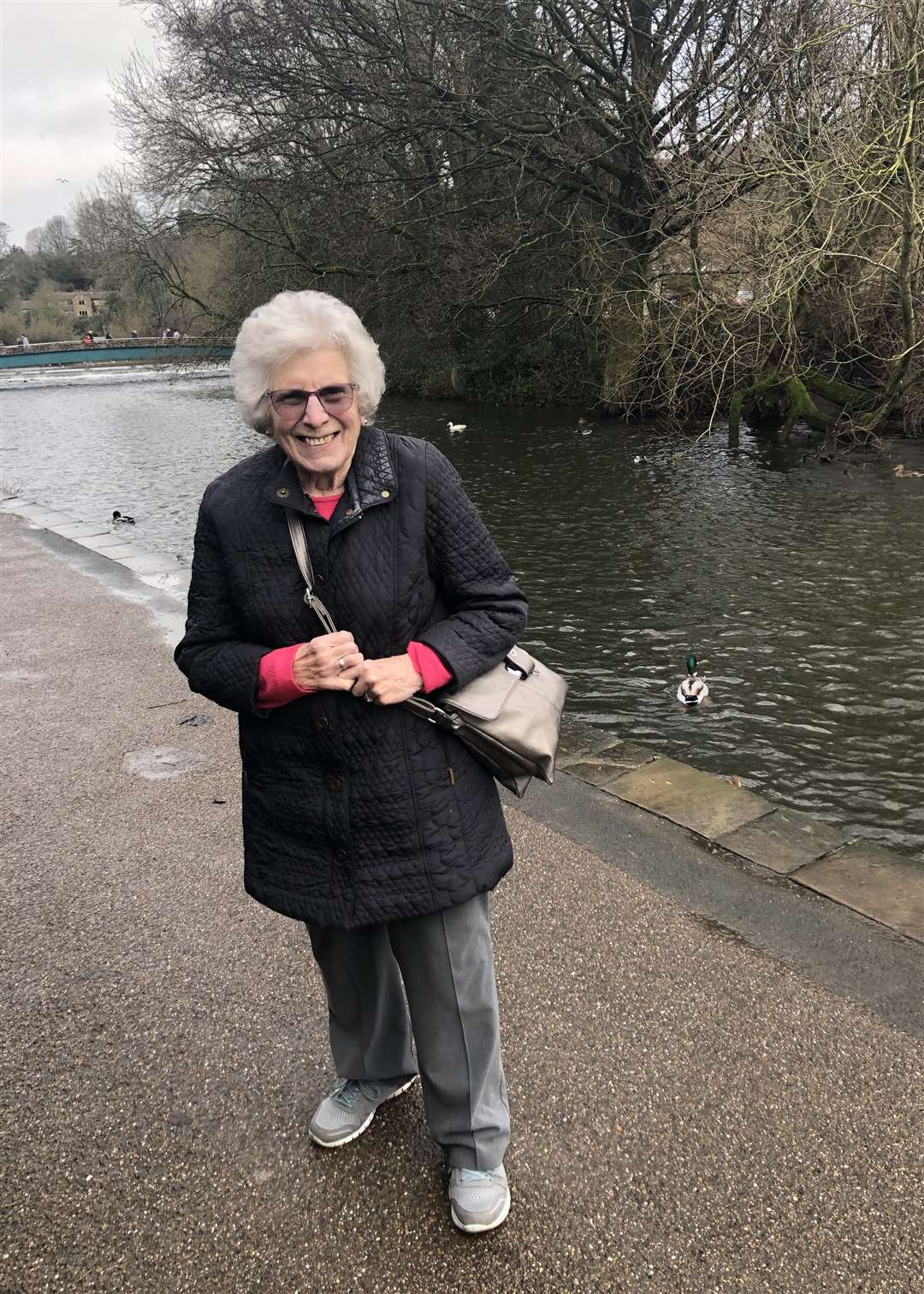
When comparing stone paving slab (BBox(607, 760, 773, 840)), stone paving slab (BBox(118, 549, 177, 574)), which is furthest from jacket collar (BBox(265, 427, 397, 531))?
stone paving slab (BBox(118, 549, 177, 574))

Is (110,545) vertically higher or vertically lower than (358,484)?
lower

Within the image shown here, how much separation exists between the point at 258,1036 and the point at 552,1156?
989 millimetres

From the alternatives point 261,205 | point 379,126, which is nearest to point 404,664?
point 379,126

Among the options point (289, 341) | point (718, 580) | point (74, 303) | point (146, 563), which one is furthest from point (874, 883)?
point (74, 303)

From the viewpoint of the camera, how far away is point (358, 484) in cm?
212

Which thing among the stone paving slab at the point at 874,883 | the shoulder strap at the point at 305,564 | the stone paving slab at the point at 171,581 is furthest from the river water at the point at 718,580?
the shoulder strap at the point at 305,564

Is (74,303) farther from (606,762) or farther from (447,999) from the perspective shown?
(447,999)

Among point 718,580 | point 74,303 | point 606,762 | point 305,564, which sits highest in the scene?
point 74,303

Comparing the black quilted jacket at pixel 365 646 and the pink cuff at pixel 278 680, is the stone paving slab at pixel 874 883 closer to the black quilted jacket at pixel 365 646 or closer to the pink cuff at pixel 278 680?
the black quilted jacket at pixel 365 646

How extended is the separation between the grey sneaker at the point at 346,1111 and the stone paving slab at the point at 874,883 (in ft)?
6.23

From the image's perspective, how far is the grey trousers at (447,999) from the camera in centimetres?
222

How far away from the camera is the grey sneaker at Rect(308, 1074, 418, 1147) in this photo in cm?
256

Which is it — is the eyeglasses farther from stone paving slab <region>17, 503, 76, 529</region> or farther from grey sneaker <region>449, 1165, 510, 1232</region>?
stone paving slab <region>17, 503, 76, 529</region>

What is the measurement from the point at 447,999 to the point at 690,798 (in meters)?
2.54
